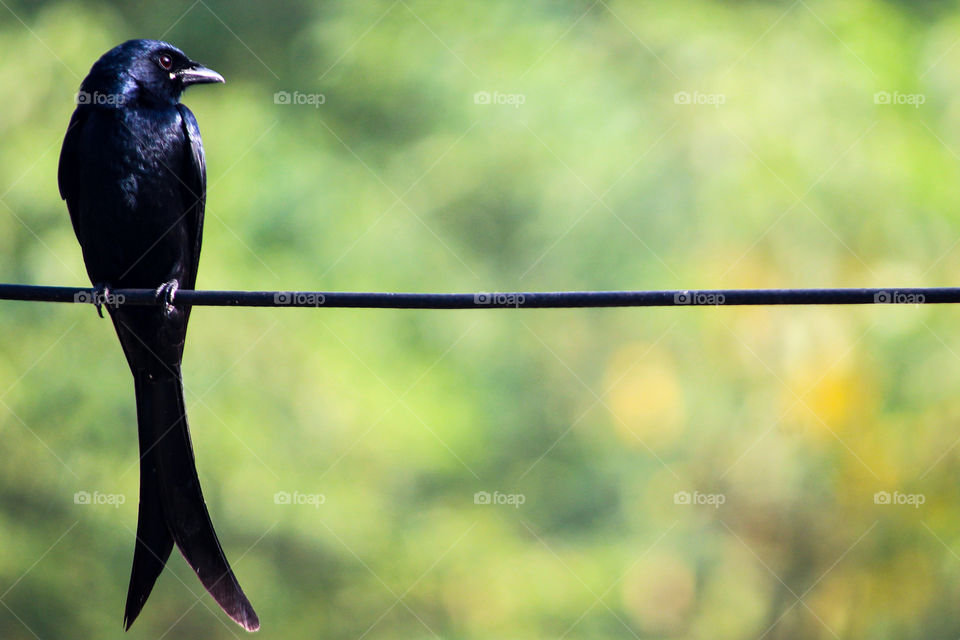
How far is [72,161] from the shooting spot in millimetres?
3533

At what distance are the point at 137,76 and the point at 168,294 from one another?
4.32 ft

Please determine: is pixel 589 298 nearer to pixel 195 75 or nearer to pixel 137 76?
pixel 137 76

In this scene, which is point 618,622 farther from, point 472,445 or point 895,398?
point 895,398

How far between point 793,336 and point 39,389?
15.1 ft

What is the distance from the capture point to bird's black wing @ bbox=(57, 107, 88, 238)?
3.47 metres

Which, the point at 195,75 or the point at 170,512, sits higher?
the point at 195,75

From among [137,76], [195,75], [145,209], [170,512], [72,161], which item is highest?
[195,75]

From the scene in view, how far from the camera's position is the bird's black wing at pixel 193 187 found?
3.59 m

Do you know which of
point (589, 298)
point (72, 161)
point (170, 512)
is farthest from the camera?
point (72, 161)

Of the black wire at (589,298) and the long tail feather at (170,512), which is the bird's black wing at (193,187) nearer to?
the long tail feather at (170,512)

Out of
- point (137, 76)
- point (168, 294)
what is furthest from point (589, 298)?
point (137, 76)

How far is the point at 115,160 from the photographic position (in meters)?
3.36

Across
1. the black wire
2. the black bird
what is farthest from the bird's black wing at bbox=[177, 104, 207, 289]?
the black wire

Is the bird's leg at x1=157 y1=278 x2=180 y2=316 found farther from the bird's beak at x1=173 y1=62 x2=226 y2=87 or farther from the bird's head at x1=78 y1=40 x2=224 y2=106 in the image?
the bird's beak at x1=173 y1=62 x2=226 y2=87
